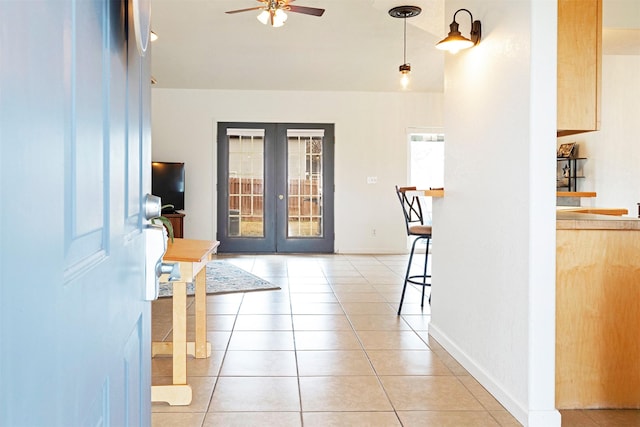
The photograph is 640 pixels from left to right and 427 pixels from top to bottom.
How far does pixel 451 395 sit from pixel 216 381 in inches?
44.7

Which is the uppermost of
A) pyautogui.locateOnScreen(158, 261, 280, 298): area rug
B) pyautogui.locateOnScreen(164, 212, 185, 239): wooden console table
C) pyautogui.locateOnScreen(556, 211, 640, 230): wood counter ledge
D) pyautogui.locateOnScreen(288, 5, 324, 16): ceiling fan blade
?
pyautogui.locateOnScreen(288, 5, 324, 16): ceiling fan blade

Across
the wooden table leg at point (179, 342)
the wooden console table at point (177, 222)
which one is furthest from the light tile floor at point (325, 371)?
the wooden console table at point (177, 222)

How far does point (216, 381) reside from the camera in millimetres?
2648

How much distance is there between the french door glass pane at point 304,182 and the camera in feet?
27.1

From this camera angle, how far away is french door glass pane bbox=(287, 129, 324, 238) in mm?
8273

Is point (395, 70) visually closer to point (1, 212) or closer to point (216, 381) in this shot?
point (216, 381)

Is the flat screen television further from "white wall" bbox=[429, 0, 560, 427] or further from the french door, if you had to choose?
"white wall" bbox=[429, 0, 560, 427]

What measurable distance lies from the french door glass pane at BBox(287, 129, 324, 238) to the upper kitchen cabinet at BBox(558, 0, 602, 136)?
592 cm

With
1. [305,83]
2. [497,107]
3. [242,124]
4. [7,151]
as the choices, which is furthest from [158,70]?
[7,151]

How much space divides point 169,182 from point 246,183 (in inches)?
45.4

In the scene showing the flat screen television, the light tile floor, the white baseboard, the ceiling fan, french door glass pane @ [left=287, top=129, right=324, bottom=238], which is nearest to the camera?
the white baseboard

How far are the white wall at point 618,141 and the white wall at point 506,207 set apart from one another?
4.15 meters

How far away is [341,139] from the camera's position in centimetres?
829

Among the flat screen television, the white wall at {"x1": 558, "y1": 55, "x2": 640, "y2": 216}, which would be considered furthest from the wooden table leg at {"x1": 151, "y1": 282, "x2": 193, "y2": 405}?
the white wall at {"x1": 558, "y1": 55, "x2": 640, "y2": 216}
